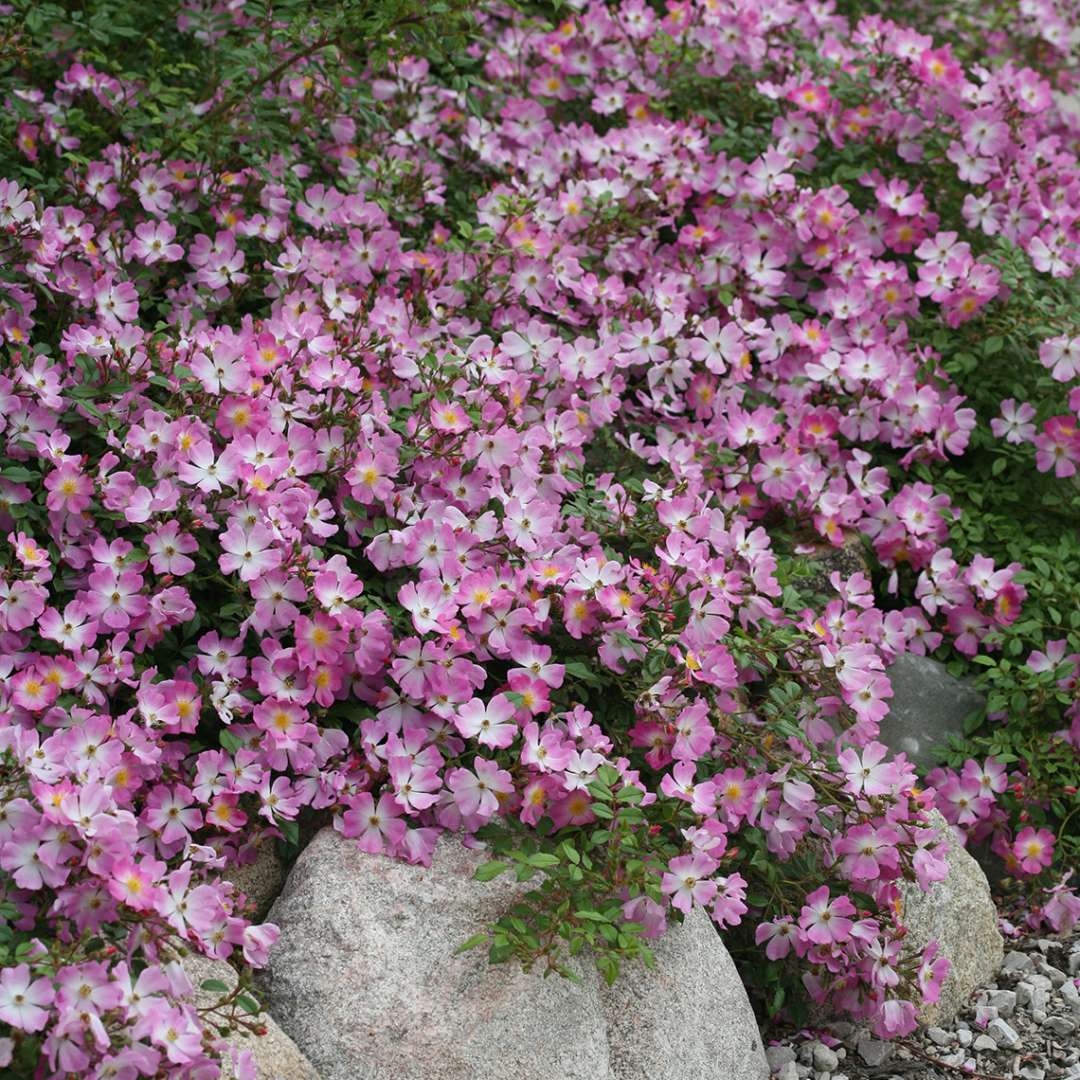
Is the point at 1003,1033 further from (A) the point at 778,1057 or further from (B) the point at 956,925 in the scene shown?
(A) the point at 778,1057

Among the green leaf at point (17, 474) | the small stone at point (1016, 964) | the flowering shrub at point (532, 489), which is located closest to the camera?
the flowering shrub at point (532, 489)

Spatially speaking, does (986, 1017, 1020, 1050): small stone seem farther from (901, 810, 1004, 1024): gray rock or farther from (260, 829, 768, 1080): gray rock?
(260, 829, 768, 1080): gray rock

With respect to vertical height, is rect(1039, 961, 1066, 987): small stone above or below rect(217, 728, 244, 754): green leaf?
below

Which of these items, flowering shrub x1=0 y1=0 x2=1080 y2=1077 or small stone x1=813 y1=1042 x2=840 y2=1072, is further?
small stone x1=813 y1=1042 x2=840 y2=1072

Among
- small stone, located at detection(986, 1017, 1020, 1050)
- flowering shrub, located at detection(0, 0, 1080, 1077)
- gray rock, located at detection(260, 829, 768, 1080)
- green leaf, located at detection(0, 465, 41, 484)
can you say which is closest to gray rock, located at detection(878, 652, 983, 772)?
flowering shrub, located at detection(0, 0, 1080, 1077)

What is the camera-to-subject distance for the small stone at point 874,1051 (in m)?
2.84

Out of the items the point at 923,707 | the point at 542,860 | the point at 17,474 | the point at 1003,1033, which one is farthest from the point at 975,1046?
the point at 17,474

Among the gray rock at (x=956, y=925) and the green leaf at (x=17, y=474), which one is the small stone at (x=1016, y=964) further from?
the green leaf at (x=17, y=474)

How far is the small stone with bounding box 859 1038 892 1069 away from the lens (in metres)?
2.84

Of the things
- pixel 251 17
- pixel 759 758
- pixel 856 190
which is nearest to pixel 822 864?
pixel 759 758

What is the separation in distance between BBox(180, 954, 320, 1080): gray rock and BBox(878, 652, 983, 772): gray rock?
158 centimetres

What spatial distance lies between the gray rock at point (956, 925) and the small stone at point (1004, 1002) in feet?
0.14

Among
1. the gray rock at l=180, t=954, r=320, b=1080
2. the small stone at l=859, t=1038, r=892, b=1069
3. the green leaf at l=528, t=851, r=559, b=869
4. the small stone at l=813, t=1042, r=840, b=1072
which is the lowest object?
the small stone at l=813, t=1042, r=840, b=1072

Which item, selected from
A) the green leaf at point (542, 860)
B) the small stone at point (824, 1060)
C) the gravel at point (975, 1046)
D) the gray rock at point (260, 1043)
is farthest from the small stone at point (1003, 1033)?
the gray rock at point (260, 1043)
